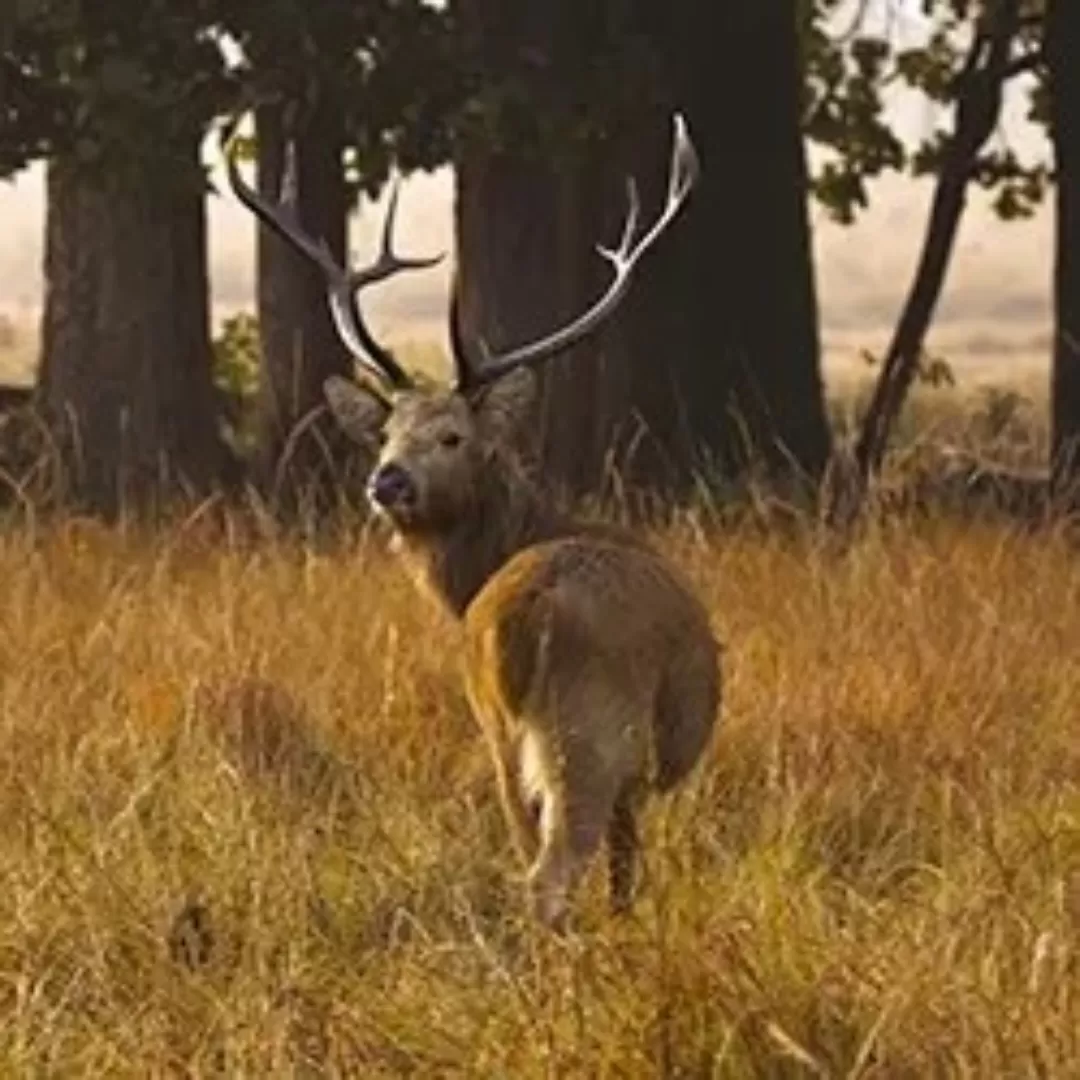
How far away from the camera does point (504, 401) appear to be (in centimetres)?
744

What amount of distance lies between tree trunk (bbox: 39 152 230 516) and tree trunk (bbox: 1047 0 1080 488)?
357 cm

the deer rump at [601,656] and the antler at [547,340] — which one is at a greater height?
the antler at [547,340]

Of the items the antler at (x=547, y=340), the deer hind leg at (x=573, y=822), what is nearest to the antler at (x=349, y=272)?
the antler at (x=547, y=340)

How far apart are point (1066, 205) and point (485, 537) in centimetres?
916

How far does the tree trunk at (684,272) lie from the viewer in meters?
14.8

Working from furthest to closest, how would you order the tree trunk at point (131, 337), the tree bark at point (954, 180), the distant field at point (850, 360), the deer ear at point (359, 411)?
1. the distant field at point (850, 360)
2. the tree bark at point (954, 180)
3. the tree trunk at point (131, 337)
4. the deer ear at point (359, 411)

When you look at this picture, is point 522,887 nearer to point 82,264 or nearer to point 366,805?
point 366,805

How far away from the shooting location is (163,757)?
7816 mm

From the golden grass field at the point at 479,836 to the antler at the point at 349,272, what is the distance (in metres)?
0.86

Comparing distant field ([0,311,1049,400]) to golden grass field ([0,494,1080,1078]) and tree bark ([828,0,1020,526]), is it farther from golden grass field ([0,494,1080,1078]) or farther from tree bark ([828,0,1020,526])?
golden grass field ([0,494,1080,1078])

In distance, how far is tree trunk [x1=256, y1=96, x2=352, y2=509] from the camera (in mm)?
14461

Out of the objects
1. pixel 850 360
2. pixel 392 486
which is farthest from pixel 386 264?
pixel 850 360

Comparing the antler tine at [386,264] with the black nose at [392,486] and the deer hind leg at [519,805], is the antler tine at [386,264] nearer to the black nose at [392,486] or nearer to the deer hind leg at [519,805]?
the black nose at [392,486]

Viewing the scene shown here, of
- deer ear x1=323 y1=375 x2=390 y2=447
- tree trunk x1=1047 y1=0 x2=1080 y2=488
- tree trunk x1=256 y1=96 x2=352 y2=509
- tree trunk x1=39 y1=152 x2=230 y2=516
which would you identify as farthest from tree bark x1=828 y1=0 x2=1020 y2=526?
deer ear x1=323 y1=375 x2=390 y2=447
